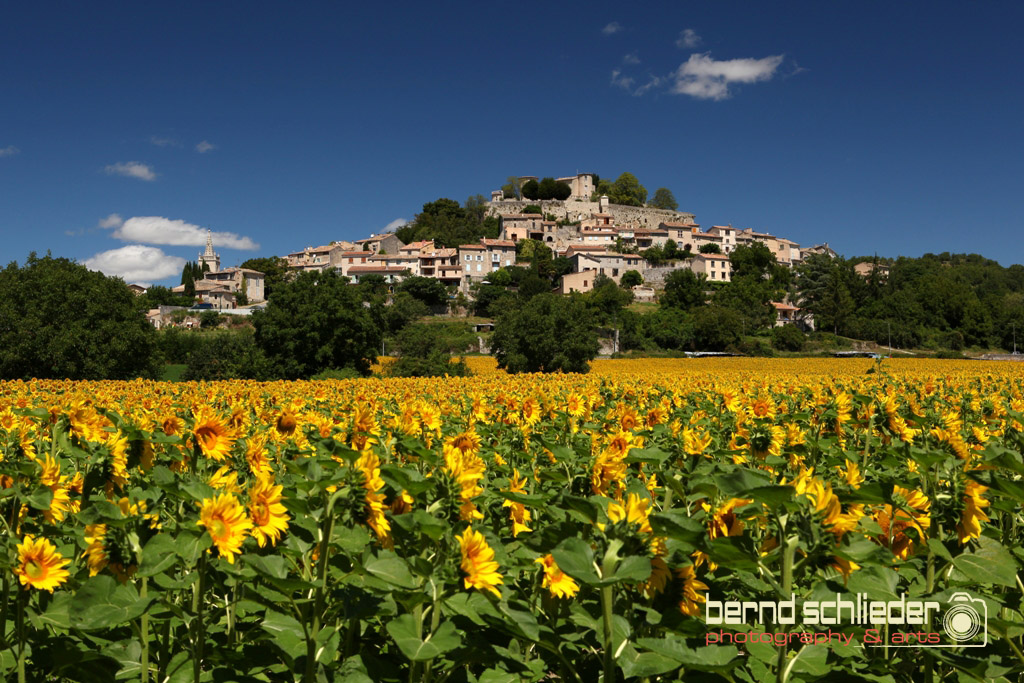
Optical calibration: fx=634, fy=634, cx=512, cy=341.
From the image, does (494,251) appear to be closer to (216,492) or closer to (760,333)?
(760,333)

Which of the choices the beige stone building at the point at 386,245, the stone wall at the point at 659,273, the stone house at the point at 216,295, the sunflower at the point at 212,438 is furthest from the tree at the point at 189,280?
the sunflower at the point at 212,438

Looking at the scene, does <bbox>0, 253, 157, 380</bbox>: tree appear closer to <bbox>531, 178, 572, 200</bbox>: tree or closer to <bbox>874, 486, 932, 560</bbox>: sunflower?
<bbox>874, 486, 932, 560</bbox>: sunflower

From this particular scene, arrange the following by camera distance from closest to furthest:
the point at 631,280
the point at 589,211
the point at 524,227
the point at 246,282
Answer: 1. the point at 631,280
2. the point at 524,227
3. the point at 246,282
4. the point at 589,211

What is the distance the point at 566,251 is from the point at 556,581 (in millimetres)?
123988

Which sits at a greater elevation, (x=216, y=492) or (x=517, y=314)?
(x=517, y=314)

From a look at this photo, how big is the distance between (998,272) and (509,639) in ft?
568

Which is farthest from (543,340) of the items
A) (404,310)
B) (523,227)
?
(523,227)

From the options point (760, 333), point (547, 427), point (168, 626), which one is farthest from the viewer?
point (760, 333)

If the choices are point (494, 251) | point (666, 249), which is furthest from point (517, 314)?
point (666, 249)

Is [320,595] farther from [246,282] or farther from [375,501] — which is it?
[246,282]

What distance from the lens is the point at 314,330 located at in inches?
1412

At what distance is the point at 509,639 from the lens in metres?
2.25

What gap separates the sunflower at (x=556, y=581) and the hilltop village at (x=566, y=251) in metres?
103

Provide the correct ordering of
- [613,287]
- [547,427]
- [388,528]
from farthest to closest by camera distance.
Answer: [613,287] < [547,427] < [388,528]
